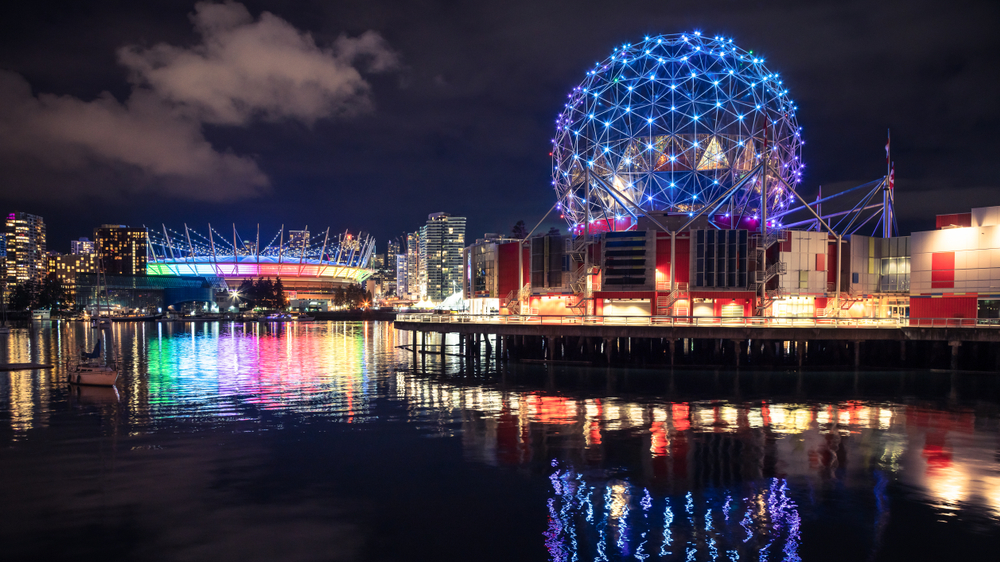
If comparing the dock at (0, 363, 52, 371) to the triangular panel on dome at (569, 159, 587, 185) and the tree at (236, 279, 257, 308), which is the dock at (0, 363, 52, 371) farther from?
the tree at (236, 279, 257, 308)

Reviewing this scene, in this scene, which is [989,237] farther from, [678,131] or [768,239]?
[678,131]

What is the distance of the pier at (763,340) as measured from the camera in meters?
41.6

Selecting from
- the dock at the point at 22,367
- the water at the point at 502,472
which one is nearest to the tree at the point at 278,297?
the dock at the point at 22,367

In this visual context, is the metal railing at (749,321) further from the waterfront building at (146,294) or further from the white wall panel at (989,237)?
the waterfront building at (146,294)

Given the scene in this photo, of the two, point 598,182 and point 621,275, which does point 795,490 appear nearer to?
point 621,275

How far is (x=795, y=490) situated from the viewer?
1769cm

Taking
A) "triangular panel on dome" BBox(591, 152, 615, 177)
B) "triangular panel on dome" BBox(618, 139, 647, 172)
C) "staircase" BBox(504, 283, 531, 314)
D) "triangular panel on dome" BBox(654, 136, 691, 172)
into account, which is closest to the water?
"staircase" BBox(504, 283, 531, 314)

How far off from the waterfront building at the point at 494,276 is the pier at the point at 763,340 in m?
11.8

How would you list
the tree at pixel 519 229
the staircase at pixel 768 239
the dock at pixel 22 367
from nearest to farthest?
the dock at pixel 22 367, the staircase at pixel 768 239, the tree at pixel 519 229

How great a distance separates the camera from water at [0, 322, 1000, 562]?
46.7 ft

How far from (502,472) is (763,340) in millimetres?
30320

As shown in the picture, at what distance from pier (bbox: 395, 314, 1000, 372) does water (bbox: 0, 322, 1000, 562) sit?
Answer: 592 cm

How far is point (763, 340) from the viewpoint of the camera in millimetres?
43938

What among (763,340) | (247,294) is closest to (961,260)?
(763,340)
